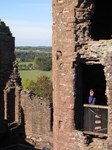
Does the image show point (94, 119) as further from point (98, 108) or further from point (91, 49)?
point (91, 49)

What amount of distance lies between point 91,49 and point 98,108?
1.74 metres

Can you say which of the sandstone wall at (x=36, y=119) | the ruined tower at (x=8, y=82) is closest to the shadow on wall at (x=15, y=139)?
the sandstone wall at (x=36, y=119)

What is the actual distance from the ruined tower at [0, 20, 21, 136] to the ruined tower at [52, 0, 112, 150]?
1041 cm

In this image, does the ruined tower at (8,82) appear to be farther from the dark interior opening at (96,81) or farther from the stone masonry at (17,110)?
the dark interior opening at (96,81)

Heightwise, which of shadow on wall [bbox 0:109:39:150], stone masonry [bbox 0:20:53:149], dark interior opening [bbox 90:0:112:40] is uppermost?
dark interior opening [bbox 90:0:112:40]

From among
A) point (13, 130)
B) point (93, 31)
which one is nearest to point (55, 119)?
point (93, 31)

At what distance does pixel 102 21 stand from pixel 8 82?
32.1ft

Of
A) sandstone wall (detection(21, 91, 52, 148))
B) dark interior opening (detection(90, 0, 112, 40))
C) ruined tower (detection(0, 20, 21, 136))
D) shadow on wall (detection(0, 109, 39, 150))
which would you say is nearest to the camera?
dark interior opening (detection(90, 0, 112, 40))

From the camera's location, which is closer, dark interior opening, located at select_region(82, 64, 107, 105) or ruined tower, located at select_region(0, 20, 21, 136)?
dark interior opening, located at select_region(82, 64, 107, 105)

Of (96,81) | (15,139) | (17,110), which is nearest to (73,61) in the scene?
(96,81)

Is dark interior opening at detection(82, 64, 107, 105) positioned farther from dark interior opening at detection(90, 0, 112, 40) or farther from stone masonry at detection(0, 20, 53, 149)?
stone masonry at detection(0, 20, 53, 149)

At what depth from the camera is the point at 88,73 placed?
10.4 metres

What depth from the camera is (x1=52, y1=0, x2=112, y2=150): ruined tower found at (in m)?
7.46

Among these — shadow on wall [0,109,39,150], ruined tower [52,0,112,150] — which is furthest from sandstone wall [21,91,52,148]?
ruined tower [52,0,112,150]
